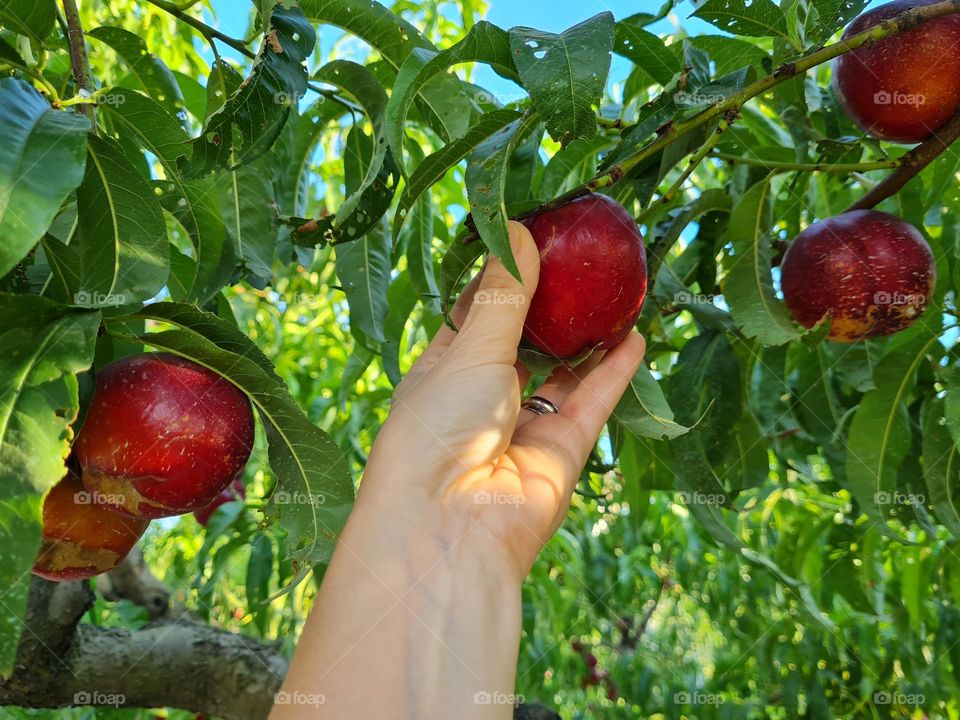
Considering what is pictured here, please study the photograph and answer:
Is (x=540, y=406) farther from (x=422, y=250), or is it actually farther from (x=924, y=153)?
(x=924, y=153)

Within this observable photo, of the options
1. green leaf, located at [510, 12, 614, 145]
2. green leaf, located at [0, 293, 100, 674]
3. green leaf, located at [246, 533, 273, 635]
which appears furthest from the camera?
green leaf, located at [246, 533, 273, 635]

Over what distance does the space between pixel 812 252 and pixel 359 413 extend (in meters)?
1.48

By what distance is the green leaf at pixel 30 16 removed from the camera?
1130 mm

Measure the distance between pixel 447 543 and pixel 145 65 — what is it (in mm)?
1048

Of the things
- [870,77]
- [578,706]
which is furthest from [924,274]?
[578,706]

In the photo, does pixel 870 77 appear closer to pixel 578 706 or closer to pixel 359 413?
pixel 359 413

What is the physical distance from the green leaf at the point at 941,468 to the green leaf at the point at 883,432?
2.2 inches

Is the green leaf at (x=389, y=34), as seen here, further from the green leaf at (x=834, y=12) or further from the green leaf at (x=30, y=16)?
the green leaf at (x=834, y=12)

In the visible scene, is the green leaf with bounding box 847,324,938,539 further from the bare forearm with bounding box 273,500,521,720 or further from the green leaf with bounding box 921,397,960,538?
the bare forearm with bounding box 273,500,521,720

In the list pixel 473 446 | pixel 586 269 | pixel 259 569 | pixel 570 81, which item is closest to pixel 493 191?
pixel 570 81

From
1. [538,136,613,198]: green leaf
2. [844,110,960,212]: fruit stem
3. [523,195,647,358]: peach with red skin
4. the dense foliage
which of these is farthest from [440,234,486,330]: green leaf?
[844,110,960,212]: fruit stem

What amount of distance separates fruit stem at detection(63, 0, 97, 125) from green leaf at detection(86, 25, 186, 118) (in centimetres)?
30

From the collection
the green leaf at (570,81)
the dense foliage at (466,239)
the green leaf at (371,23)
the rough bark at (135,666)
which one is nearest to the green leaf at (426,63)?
the dense foliage at (466,239)

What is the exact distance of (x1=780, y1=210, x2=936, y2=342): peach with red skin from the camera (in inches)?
59.4
